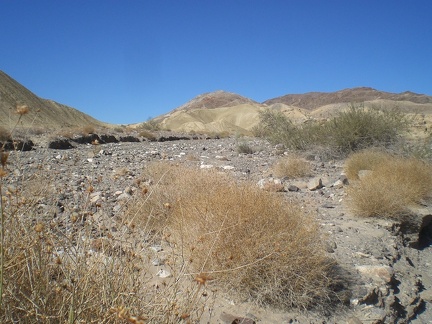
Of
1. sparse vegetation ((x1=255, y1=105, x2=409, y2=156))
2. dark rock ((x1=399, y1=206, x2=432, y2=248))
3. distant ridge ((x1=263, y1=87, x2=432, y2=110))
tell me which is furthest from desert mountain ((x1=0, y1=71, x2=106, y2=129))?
distant ridge ((x1=263, y1=87, x2=432, y2=110))

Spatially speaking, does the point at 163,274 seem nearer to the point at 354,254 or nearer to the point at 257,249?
the point at 257,249

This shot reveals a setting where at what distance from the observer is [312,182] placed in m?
6.30

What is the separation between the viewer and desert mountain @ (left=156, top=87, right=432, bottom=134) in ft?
201

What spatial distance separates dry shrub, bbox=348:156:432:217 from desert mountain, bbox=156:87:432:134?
4096 cm

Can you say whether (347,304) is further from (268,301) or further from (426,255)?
(426,255)

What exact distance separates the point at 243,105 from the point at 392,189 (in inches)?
3139

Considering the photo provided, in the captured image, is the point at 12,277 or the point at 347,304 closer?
the point at 12,277

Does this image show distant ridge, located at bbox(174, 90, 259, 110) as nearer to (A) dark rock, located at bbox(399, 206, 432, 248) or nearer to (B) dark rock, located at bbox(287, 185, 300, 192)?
(B) dark rock, located at bbox(287, 185, 300, 192)

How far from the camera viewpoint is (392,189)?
197 inches

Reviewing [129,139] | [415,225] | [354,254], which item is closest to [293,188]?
[415,225]

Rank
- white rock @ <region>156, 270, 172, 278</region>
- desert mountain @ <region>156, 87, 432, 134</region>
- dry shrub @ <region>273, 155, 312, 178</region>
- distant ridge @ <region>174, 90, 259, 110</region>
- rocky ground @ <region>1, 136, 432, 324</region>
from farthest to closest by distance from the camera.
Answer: distant ridge @ <region>174, 90, 259, 110</region> < desert mountain @ <region>156, 87, 432, 134</region> < dry shrub @ <region>273, 155, 312, 178</region> < white rock @ <region>156, 270, 172, 278</region> < rocky ground @ <region>1, 136, 432, 324</region>

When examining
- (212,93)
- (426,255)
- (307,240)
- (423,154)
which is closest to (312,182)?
(426,255)

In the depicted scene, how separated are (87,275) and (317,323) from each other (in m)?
1.80

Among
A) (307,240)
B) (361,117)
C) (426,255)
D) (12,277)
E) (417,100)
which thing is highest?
(417,100)
